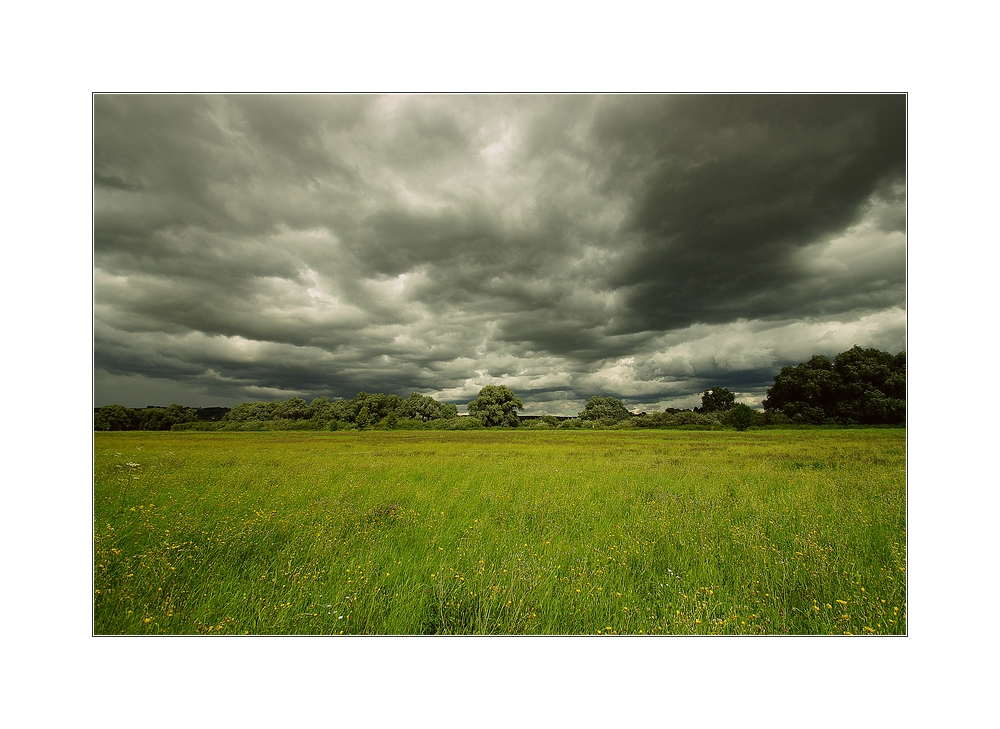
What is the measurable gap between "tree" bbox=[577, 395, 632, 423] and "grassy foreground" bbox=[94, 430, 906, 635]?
87.9 ft

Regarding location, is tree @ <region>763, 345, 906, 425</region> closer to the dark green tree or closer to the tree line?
the tree line

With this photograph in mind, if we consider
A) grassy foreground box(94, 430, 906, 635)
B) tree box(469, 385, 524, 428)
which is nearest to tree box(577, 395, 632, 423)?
tree box(469, 385, 524, 428)

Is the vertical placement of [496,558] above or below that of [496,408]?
above

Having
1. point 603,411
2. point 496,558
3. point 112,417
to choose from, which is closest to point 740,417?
point 603,411

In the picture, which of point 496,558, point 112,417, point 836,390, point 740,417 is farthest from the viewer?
point 740,417

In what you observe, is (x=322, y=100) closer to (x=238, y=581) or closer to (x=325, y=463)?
(x=238, y=581)

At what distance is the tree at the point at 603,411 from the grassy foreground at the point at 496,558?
26789 mm

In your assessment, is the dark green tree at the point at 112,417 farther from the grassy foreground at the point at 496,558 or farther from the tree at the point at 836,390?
the tree at the point at 836,390

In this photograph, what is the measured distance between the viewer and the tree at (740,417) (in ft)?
101

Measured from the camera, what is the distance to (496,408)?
45.5 meters

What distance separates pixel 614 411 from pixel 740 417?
44.0ft

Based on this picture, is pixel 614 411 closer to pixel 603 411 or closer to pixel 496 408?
pixel 603 411

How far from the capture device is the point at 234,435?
3064 cm

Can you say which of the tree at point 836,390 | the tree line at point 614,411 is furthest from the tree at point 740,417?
the tree at point 836,390
